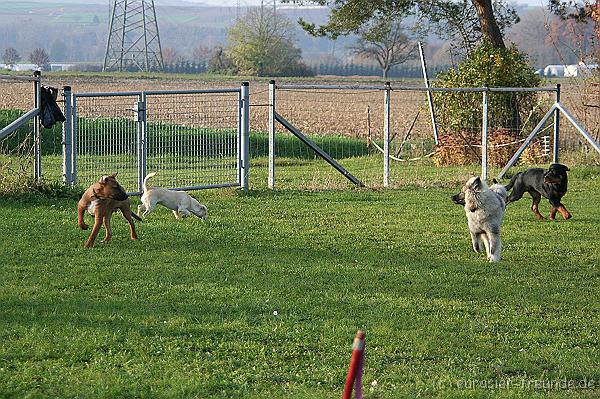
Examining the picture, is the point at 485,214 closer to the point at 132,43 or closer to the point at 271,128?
the point at 271,128

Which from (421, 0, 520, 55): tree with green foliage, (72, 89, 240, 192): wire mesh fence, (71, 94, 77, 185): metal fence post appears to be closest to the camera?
(71, 94, 77, 185): metal fence post

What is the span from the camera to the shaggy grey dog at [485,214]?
11.2 metres

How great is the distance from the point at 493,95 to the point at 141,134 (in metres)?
9.89

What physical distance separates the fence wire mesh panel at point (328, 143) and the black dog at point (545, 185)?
3.15 m

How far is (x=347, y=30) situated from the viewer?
25.1m

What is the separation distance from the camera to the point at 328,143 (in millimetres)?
26906

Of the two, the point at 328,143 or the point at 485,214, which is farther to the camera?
the point at 328,143

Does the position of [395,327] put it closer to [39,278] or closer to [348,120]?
[39,278]

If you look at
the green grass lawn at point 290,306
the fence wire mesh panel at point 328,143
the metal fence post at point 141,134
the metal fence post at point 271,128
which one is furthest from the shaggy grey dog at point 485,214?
the metal fence post at point 271,128

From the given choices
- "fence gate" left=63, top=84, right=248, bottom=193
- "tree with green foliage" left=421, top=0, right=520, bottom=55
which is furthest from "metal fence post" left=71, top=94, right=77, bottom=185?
"tree with green foliage" left=421, top=0, right=520, bottom=55

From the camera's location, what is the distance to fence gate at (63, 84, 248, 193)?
1566 cm

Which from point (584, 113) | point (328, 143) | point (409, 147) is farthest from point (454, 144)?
point (328, 143)

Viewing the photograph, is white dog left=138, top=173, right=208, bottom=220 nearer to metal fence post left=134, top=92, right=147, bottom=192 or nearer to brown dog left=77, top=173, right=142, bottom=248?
brown dog left=77, top=173, right=142, bottom=248

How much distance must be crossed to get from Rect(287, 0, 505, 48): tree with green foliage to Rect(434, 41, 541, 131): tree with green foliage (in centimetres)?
98
